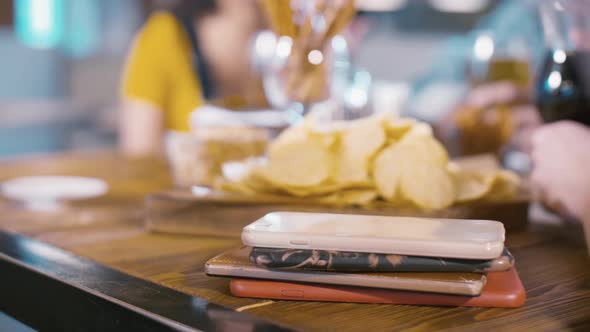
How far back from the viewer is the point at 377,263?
607mm

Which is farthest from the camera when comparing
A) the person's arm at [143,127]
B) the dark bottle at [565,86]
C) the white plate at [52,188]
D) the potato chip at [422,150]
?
Result: the person's arm at [143,127]

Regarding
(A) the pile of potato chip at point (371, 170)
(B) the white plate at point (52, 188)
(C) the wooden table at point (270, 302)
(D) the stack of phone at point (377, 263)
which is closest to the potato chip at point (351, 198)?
(A) the pile of potato chip at point (371, 170)

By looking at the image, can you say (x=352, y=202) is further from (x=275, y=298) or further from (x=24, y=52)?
(x=24, y=52)

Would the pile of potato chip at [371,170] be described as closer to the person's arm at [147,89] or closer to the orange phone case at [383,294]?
the orange phone case at [383,294]

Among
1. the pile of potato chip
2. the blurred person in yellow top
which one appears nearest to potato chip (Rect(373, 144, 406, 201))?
the pile of potato chip

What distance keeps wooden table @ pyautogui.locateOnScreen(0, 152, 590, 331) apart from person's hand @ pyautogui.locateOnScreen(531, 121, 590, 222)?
1.7 inches

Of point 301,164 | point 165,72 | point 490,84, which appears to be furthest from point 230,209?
point 165,72

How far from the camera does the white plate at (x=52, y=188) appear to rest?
123cm

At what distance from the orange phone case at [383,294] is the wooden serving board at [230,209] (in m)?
0.24

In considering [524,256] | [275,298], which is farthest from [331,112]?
[275,298]

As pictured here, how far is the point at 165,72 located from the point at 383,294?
2.32m

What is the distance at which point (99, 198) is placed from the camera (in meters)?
1.23

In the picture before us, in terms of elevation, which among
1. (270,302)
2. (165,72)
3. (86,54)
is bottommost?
(270,302)

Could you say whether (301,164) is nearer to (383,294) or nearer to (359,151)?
(359,151)
